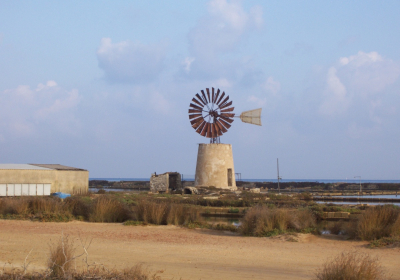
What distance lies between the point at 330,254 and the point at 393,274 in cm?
214

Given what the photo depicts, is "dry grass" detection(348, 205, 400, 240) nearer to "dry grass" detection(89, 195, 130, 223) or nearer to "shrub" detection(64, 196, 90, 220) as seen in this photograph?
"dry grass" detection(89, 195, 130, 223)

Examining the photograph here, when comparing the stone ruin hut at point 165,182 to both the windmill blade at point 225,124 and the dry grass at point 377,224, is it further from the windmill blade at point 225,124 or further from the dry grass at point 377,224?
the dry grass at point 377,224

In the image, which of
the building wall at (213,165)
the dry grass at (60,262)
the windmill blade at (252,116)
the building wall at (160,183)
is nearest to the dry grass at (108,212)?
the dry grass at (60,262)

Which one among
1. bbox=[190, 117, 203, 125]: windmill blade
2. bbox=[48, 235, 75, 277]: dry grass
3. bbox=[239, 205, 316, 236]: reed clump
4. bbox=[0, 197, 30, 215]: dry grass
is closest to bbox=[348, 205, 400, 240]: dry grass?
bbox=[239, 205, 316, 236]: reed clump

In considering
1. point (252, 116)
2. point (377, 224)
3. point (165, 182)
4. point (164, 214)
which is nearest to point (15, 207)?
point (164, 214)

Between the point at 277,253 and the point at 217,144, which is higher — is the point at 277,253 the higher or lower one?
the lower one

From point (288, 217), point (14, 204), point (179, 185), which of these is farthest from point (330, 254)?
point (179, 185)

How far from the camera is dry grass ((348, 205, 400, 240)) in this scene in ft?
34.5

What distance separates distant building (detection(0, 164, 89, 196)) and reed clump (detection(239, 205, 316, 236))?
15215 millimetres

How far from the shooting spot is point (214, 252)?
29.8ft

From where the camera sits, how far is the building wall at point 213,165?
28.3 metres

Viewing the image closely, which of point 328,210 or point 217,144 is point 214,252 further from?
point 217,144

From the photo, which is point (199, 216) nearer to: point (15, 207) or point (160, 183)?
point (15, 207)

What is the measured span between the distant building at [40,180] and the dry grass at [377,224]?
58.9 feet
